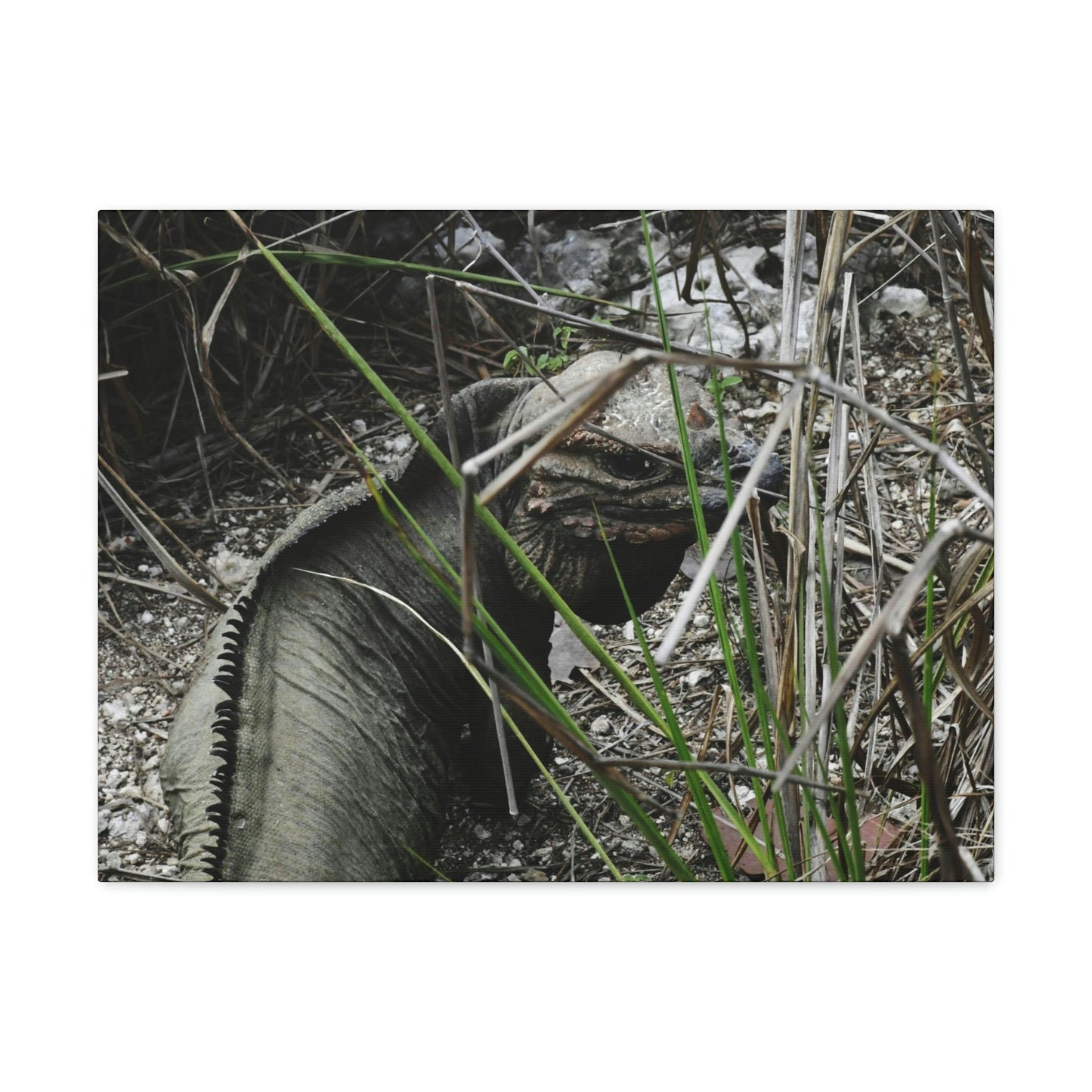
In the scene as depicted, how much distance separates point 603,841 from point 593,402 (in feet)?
4.17

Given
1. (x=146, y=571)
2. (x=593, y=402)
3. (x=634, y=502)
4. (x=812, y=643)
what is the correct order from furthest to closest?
(x=146, y=571), (x=634, y=502), (x=812, y=643), (x=593, y=402)

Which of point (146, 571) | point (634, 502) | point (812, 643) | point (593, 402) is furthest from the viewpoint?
point (146, 571)

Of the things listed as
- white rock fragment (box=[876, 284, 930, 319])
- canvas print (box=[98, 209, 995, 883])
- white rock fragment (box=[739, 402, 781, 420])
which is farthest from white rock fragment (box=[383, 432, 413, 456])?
white rock fragment (box=[876, 284, 930, 319])

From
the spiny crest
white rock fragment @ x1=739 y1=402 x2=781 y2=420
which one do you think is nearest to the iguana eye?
white rock fragment @ x1=739 y1=402 x2=781 y2=420

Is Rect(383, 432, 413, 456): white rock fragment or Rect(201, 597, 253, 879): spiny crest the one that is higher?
Rect(383, 432, 413, 456): white rock fragment

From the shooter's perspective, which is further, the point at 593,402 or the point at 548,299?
the point at 548,299

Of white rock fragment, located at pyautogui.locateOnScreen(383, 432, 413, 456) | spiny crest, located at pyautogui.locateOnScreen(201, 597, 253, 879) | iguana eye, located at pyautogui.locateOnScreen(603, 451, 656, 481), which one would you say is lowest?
spiny crest, located at pyautogui.locateOnScreen(201, 597, 253, 879)

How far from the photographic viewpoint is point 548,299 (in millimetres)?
1870

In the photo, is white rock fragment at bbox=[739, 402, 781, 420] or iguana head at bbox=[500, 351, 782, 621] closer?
iguana head at bbox=[500, 351, 782, 621]

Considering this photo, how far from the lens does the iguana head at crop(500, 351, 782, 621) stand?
1.73m

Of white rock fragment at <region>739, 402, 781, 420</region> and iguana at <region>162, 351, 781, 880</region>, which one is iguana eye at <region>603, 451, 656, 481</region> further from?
white rock fragment at <region>739, 402, 781, 420</region>

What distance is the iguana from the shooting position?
5.68ft
